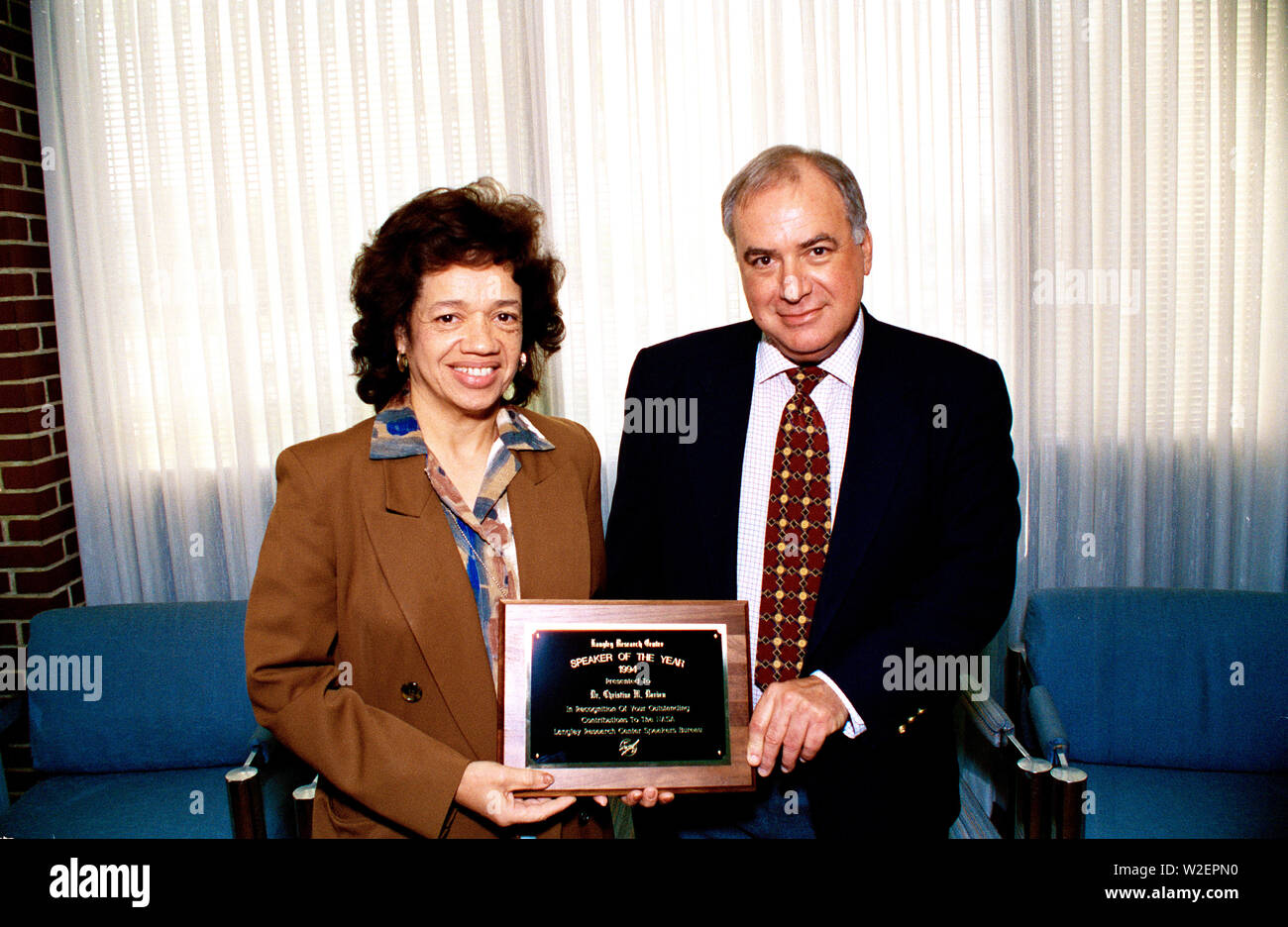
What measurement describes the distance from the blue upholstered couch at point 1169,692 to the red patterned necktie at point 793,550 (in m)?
1.09

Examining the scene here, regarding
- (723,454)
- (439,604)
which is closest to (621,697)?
(439,604)

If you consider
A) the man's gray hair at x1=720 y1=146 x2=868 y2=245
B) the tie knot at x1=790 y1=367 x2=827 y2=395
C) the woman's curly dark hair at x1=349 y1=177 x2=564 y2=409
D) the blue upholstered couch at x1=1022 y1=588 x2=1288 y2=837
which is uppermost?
the man's gray hair at x1=720 y1=146 x2=868 y2=245

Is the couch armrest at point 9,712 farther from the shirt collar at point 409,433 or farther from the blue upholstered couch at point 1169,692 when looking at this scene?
the blue upholstered couch at point 1169,692

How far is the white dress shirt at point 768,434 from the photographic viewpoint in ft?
6.50

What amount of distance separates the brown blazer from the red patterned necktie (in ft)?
1.50

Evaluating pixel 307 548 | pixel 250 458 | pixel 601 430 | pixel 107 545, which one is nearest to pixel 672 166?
pixel 601 430

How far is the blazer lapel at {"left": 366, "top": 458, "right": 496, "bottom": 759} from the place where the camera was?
1796 millimetres

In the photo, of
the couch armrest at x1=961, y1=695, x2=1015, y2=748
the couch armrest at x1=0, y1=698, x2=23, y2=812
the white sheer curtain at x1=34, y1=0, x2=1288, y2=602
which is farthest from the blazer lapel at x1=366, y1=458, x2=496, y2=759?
the couch armrest at x1=0, y1=698, x2=23, y2=812

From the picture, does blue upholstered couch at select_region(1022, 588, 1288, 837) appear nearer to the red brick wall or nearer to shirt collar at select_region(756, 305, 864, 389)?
shirt collar at select_region(756, 305, 864, 389)

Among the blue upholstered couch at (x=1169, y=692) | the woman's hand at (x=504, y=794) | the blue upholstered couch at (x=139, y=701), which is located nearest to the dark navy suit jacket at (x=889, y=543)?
the woman's hand at (x=504, y=794)

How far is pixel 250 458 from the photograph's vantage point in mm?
3445

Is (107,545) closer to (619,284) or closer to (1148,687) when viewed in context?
(619,284)

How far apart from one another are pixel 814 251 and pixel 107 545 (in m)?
2.99

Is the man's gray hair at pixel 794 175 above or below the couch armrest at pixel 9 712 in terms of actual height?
above
